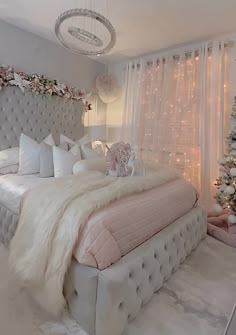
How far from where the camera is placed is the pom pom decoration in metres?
4.50

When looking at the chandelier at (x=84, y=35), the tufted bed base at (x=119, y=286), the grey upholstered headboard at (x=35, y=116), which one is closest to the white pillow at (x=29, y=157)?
the grey upholstered headboard at (x=35, y=116)

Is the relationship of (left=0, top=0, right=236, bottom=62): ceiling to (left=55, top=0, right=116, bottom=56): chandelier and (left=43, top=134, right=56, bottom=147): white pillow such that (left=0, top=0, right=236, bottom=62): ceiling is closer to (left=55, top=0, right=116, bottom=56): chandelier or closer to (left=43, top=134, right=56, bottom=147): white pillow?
(left=55, top=0, right=116, bottom=56): chandelier

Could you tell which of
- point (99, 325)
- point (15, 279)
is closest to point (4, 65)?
point (15, 279)

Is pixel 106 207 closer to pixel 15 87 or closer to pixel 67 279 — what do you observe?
pixel 67 279

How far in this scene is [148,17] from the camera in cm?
295

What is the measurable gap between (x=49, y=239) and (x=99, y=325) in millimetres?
613

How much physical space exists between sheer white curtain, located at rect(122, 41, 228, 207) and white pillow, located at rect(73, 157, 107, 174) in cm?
169

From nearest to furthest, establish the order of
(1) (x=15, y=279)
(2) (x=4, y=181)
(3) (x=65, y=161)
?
(1) (x=15, y=279) < (2) (x=4, y=181) < (3) (x=65, y=161)

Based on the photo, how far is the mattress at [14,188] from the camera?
2.29m

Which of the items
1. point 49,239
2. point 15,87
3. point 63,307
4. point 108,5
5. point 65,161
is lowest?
point 63,307

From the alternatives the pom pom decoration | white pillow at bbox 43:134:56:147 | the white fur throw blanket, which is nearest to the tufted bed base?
the white fur throw blanket

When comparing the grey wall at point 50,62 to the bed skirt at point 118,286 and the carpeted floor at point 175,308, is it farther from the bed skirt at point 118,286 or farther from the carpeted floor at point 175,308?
the bed skirt at point 118,286

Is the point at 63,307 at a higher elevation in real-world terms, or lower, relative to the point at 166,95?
lower

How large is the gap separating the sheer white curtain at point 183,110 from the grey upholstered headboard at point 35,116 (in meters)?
1.09
